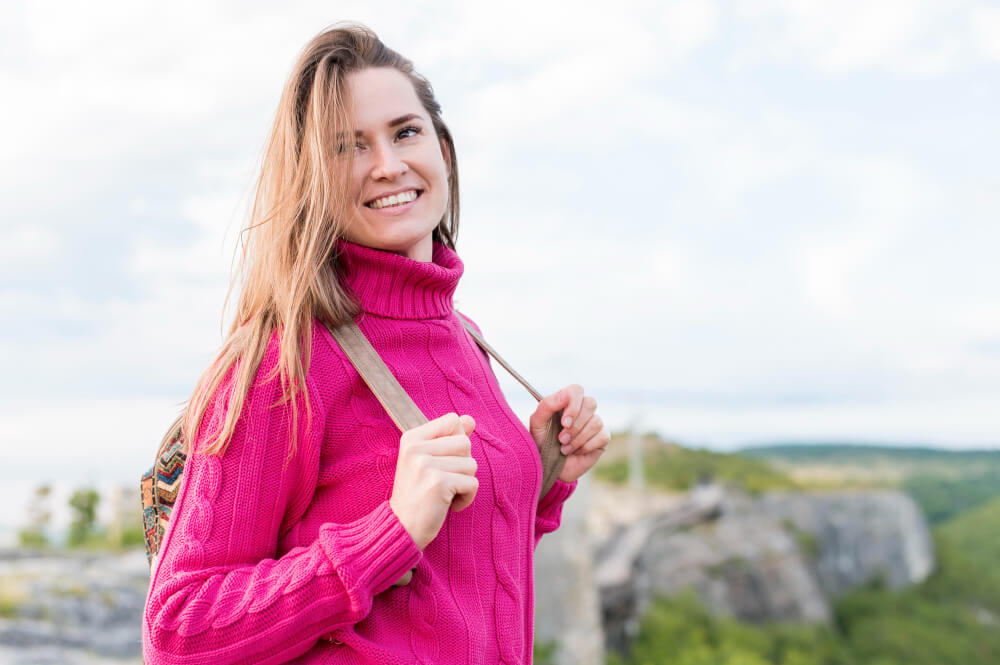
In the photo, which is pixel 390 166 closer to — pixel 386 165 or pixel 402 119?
pixel 386 165

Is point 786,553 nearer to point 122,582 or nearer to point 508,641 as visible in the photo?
point 122,582

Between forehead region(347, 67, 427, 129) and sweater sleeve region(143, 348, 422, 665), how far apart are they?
62 cm

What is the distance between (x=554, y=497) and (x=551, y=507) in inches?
1.5

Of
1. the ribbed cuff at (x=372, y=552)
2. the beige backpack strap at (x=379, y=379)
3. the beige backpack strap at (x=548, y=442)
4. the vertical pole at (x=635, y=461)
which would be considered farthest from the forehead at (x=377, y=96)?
the vertical pole at (x=635, y=461)

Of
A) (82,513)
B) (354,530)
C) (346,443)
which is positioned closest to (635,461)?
(82,513)

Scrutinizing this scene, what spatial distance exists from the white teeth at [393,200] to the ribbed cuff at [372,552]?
26.4 inches

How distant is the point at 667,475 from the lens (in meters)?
24.1

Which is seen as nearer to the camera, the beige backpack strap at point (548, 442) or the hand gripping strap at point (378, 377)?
the hand gripping strap at point (378, 377)

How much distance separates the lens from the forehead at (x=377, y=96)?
1.94 m

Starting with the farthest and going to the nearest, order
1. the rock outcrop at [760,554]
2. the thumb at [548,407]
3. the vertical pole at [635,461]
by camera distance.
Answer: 1. the vertical pole at [635,461]
2. the rock outcrop at [760,554]
3. the thumb at [548,407]

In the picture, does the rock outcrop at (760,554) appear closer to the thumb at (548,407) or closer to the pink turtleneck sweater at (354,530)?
the thumb at (548,407)

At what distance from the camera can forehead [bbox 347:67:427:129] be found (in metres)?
1.94

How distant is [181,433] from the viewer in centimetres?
178

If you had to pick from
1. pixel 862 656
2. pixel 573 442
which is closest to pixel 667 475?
pixel 862 656
